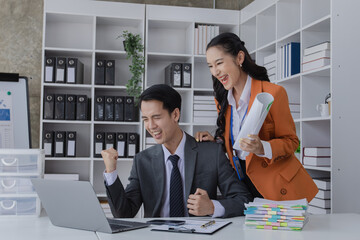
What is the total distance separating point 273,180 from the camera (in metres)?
2.23

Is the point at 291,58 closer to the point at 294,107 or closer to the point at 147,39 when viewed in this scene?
the point at 294,107

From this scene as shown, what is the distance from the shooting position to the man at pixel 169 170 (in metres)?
2.06

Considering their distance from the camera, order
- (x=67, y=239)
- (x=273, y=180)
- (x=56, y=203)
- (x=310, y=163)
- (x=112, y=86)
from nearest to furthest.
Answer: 1. (x=67, y=239)
2. (x=56, y=203)
3. (x=273, y=180)
4. (x=310, y=163)
5. (x=112, y=86)

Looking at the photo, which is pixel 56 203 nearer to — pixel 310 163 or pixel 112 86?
pixel 310 163

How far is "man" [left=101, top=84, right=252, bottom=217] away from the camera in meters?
2.06

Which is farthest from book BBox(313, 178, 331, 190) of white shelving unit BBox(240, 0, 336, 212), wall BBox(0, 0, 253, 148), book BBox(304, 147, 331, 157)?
wall BBox(0, 0, 253, 148)

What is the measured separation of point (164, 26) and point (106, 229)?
376 cm

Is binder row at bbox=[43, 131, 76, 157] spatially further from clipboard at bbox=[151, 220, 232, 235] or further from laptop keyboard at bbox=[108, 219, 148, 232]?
clipboard at bbox=[151, 220, 232, 235]

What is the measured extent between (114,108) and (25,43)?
1.22m

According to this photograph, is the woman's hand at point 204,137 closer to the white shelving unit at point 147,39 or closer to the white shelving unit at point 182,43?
the white shelving unit at point 147,39

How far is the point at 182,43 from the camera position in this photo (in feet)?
16.8

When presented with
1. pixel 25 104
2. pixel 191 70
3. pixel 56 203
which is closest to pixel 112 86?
pixel 191 70

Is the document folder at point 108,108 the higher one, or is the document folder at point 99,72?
the document folder at point 99,72

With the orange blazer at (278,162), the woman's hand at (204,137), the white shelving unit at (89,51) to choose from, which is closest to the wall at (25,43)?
the white shelving unit at (89,51)
